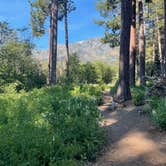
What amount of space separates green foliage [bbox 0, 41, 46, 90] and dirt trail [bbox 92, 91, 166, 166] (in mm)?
17320

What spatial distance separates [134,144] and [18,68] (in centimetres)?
2473

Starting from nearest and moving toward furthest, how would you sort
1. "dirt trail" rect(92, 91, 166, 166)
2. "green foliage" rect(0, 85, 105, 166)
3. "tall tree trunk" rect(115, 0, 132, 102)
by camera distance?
"green foliage" rect(0, 85, 105, 166) → "dirt trail" rect(92, 91, 166, 166) → "tall tree trunk" rect(115, 0, 132, 102)

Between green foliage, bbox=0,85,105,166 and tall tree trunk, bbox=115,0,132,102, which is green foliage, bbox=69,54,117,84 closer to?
tall tree trunk, bbox=115,0,132,102

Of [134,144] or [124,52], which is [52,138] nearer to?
[134,144]

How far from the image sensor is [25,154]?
599 centimetres

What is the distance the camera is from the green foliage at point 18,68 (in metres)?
27.7

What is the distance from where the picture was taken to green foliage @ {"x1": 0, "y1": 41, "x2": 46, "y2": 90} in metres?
27.7

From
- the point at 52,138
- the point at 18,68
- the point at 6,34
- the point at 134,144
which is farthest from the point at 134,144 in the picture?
the point at 6,34

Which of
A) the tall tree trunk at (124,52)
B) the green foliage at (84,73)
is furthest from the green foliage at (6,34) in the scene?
the tall tree trunk at (124,52)

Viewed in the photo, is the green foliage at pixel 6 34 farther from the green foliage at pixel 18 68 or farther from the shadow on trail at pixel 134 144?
the shadow on trail at pixel 134 144

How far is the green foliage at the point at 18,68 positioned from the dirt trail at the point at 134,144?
1732 cm

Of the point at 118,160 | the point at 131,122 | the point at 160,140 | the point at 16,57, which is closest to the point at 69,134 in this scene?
the point at 118,160

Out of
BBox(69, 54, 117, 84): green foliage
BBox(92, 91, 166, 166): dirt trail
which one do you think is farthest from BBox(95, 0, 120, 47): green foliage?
BBox(92, 91, 166, 166): dirt trail

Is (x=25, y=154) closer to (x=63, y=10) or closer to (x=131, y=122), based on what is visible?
(x=131, y=122)
